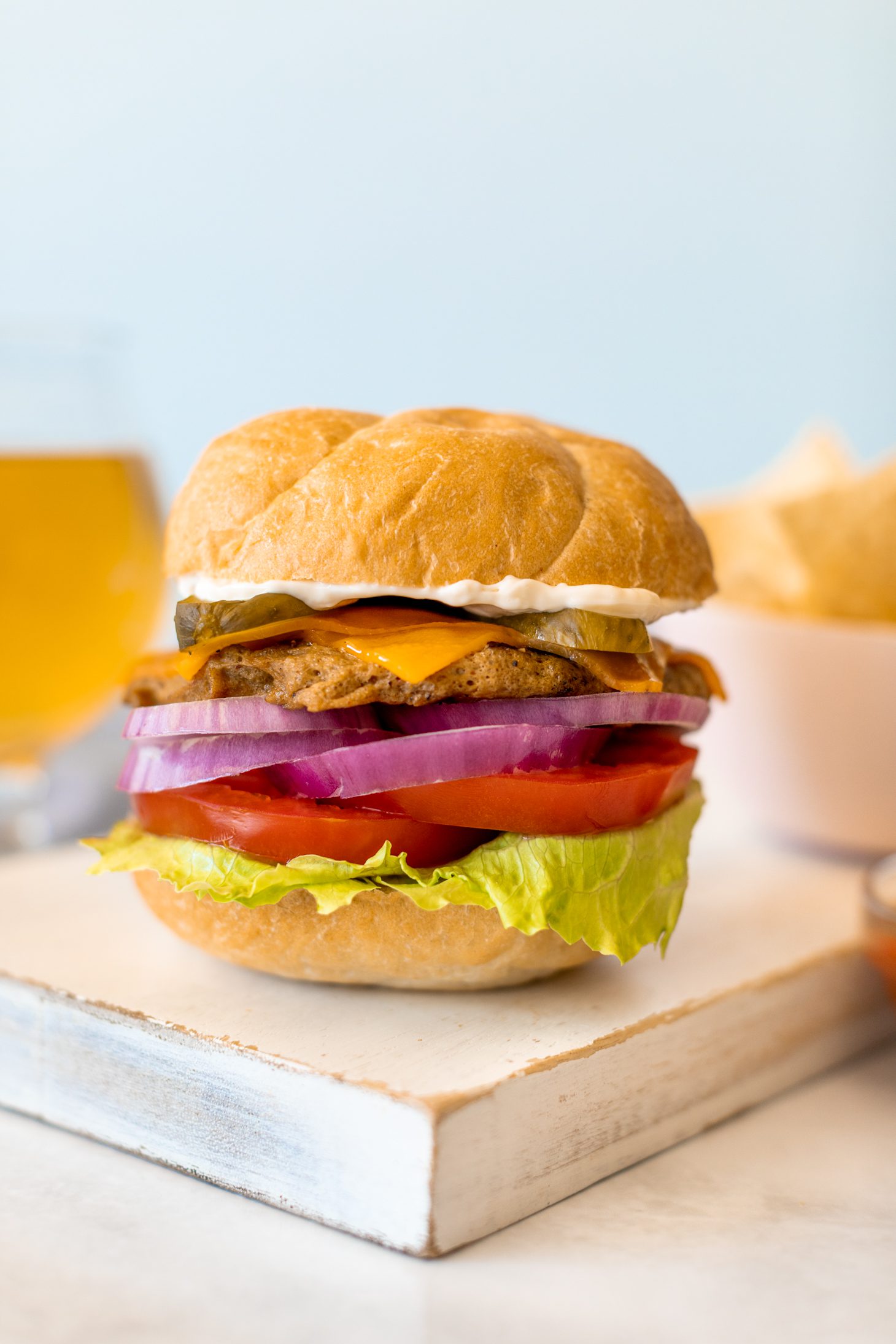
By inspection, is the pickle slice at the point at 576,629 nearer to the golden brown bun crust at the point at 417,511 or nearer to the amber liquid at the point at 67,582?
the golden brown bun crust at the point at 417,511

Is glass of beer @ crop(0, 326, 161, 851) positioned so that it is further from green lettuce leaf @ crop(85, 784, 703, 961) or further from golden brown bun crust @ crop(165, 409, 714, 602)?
green lettuce leaf @ crop(85, 784, 703, 961)

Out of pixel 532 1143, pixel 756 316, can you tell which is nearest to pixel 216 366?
pixel 756 316

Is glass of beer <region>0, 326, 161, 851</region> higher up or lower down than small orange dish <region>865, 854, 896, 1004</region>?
higher up

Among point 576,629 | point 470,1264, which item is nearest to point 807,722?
point 576,629

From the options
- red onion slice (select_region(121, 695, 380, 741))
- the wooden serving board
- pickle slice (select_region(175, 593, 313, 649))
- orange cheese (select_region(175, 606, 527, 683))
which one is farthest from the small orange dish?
pickle slice (select_region(175, 593, 313, 649))

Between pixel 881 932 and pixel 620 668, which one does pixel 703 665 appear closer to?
pixel 620 668
